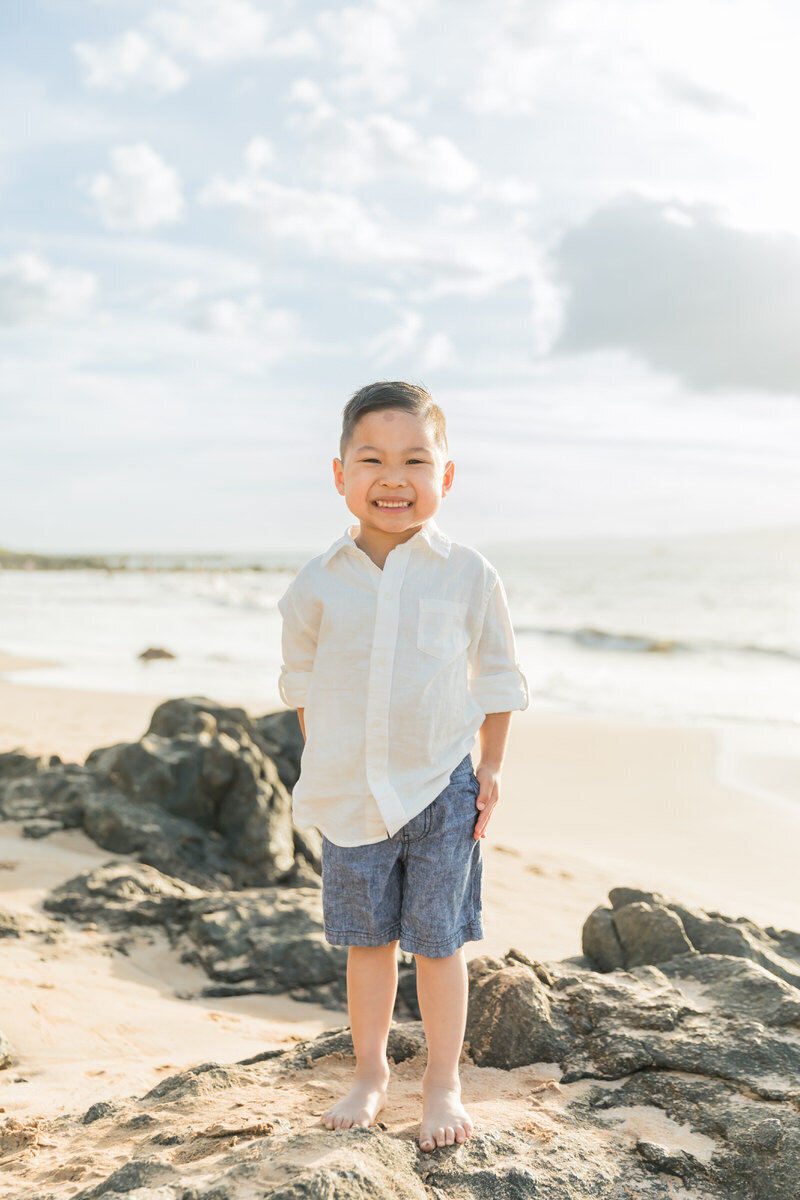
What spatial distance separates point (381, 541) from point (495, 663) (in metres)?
0.45

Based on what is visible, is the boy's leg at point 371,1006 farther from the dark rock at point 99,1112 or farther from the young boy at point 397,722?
the dark rock at point 99,1112

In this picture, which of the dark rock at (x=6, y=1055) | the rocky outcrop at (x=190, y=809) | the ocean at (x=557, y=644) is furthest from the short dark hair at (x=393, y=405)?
the ocean at (x=557, y=644)

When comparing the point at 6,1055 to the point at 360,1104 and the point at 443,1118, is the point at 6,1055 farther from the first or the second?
the point at 443,1118

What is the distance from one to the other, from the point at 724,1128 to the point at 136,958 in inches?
102

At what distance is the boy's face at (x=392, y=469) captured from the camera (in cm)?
237

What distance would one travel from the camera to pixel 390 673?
234 cm

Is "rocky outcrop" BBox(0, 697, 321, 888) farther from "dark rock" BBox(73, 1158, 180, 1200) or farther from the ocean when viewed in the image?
the ocean

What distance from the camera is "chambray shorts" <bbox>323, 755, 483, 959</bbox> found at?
92.7 inches

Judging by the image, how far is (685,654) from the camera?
67.7 ft

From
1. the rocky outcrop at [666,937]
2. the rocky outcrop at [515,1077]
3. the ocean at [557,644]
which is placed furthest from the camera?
the ocean at [557,644]

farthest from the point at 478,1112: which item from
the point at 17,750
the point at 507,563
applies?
the point at 507,563

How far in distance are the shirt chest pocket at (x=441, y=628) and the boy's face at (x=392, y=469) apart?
23cm

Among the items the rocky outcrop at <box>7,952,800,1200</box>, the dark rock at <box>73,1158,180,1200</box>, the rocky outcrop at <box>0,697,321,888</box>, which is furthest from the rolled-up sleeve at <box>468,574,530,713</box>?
the rocky outcrop at <box>0,697,321,888</box>

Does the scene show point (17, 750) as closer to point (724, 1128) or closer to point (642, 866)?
point (642, 866)
